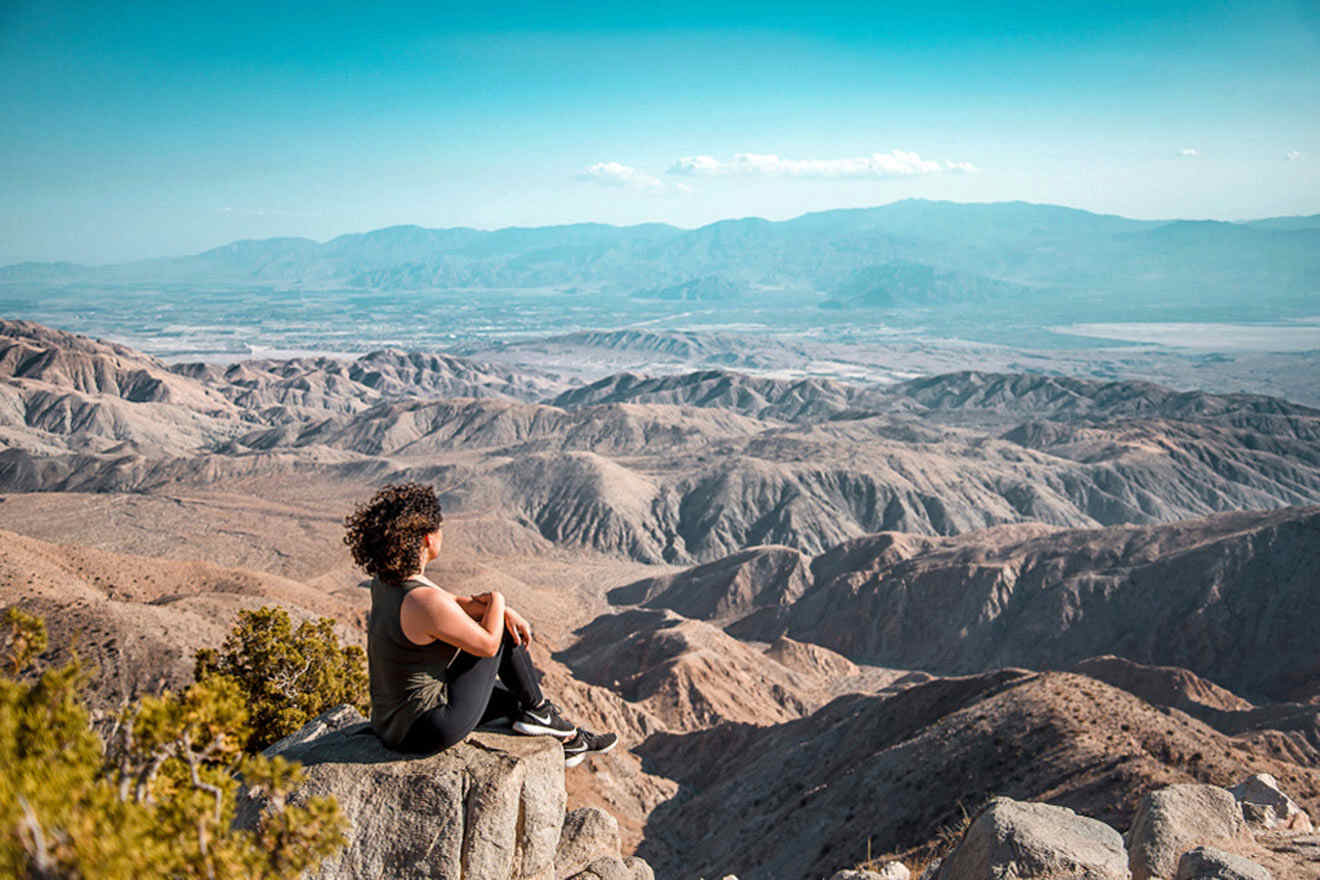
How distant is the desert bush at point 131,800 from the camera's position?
3.47 metres

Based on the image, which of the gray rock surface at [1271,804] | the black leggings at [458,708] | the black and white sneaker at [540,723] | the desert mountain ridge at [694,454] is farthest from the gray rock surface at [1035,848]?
the desert mountain ridge at [694,454]

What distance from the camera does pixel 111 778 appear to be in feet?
15.5

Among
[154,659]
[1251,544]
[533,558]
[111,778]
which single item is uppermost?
[111,778]

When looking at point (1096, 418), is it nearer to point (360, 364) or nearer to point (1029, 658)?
point (1029, 658)

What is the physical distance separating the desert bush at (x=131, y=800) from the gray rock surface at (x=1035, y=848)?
8.71 meters

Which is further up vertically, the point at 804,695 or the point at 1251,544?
the point at 1251,544

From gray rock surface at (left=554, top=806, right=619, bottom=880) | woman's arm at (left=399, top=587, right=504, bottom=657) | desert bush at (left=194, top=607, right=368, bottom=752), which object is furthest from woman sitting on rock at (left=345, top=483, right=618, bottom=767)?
desert bush at (left=194, top=607, right=368, bottom=752)

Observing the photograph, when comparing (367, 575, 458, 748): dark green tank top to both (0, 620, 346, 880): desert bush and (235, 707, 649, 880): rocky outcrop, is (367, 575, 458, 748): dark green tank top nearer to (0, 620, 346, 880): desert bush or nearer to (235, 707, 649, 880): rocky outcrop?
(235, 707, 649, 880): rocky outcrop

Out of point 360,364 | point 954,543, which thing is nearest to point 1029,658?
point 954,543

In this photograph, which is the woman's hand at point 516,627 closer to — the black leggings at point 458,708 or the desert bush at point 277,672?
the black leggings at point 458,708

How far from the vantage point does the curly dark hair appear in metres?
6.39

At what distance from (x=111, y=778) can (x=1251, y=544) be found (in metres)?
66.7

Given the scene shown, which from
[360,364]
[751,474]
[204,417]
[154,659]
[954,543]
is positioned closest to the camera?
[154,659]

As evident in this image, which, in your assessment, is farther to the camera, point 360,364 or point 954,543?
point 360,364
